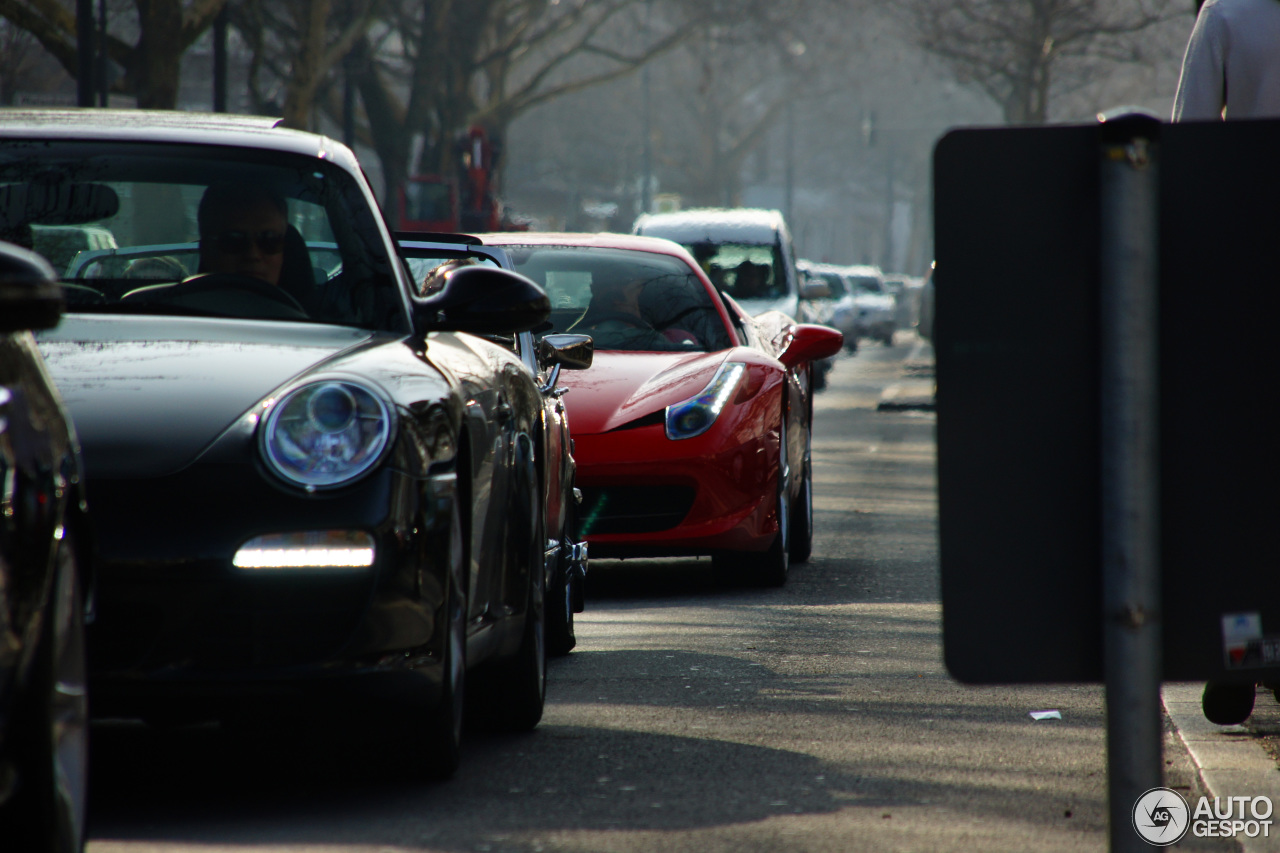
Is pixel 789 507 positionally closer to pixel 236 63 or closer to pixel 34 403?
pixel 34 403

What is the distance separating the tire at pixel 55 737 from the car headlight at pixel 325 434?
3.20 ft

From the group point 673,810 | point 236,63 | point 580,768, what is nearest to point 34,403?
point 673,810

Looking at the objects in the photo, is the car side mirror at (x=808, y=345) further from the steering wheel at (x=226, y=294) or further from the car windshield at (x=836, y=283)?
the car windshield at (x=836, y=283)

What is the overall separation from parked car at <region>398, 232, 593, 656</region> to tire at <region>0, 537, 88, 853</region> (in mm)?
2914

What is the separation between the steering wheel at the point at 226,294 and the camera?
4.94 metres

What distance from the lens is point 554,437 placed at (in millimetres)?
6664

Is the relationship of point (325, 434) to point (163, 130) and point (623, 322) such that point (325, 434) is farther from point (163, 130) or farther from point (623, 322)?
point (623, 322)

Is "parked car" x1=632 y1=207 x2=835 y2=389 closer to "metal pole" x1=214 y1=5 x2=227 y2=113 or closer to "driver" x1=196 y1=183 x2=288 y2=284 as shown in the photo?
"metal pole" x1=214 y1=5 x2=227 y2=113

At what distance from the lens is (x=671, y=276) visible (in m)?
9.98

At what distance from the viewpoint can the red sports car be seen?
8.75m

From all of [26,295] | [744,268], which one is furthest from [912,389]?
[26,295]

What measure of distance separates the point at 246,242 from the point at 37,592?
2333mm

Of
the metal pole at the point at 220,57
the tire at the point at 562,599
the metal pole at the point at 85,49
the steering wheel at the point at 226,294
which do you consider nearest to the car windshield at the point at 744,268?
the metal pole at the point at 85,49
